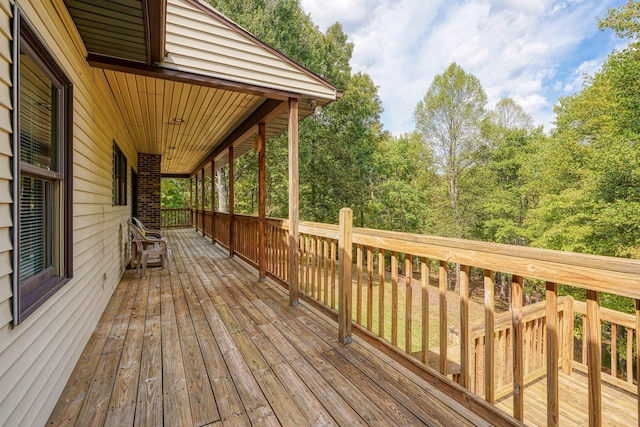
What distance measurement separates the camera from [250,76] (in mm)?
3514

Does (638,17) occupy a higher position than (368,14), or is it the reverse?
(368,14)

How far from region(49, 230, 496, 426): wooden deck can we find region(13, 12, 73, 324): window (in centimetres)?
76

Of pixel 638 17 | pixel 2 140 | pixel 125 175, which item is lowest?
pixel 2 140

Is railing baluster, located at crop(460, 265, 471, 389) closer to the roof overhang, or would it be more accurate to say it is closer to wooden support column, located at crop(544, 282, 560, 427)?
wooden support column, located at crop(544, 282, 560, 427)

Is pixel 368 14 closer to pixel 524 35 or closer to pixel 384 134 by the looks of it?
pixel 384 134

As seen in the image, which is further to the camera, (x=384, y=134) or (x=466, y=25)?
(x=384, y=134)

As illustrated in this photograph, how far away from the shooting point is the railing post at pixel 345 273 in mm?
2602

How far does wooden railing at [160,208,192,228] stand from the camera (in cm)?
1556

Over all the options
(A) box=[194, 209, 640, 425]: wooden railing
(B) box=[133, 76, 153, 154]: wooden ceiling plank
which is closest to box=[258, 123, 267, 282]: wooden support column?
(A) box=[194, 209, 640, 425]: wooden railing

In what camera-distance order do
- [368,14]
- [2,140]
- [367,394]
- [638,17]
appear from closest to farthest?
[2,140], [367,394], [638,17], [368,14]

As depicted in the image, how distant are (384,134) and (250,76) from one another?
50.9ft

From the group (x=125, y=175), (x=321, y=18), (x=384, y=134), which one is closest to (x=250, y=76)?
(x=125, y=175)

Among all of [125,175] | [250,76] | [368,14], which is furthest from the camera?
[368,14]

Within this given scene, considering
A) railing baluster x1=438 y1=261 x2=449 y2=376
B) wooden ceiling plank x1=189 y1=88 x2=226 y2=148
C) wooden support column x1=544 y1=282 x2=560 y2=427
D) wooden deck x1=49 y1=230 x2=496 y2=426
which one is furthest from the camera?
wooden ceiling plank x1=189 y1=88 x2=226 y2=148
